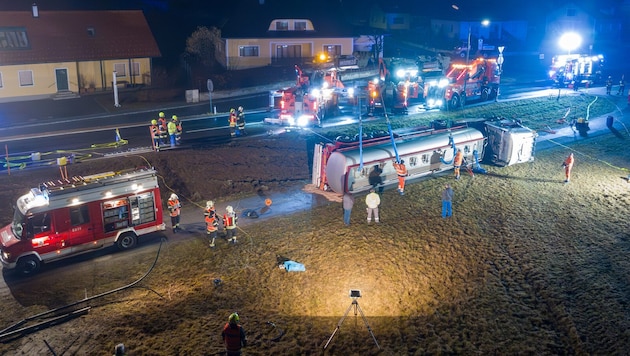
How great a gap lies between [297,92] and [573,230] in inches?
740

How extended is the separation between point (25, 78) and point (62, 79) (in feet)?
8.16

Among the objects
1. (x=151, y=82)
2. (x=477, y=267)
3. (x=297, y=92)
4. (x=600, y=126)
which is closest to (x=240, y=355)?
(x=477, y=267)

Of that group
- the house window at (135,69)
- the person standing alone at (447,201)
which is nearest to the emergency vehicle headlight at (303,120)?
the person standing alone at (447,201)

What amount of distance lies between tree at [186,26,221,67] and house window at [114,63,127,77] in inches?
293

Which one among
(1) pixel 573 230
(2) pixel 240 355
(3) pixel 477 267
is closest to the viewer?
(2) pixel 240 355

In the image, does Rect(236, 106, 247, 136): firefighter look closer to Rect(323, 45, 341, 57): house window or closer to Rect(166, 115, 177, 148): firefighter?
Rect(166, 115, 177, 148): firefighter

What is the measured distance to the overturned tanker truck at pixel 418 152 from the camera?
22.4 m

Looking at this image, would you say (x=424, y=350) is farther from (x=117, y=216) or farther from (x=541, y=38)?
(x=541, y=38)

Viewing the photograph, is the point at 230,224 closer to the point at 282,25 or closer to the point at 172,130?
the point at 172,130

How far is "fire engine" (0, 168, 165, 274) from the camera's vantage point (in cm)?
1647

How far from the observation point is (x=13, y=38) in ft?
133

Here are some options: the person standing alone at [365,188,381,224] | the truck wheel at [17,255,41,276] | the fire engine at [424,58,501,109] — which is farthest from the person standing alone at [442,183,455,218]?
the fire engine at [424,58,501,109]

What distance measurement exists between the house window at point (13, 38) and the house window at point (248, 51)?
17.1m

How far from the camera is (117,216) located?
18.0 meters
